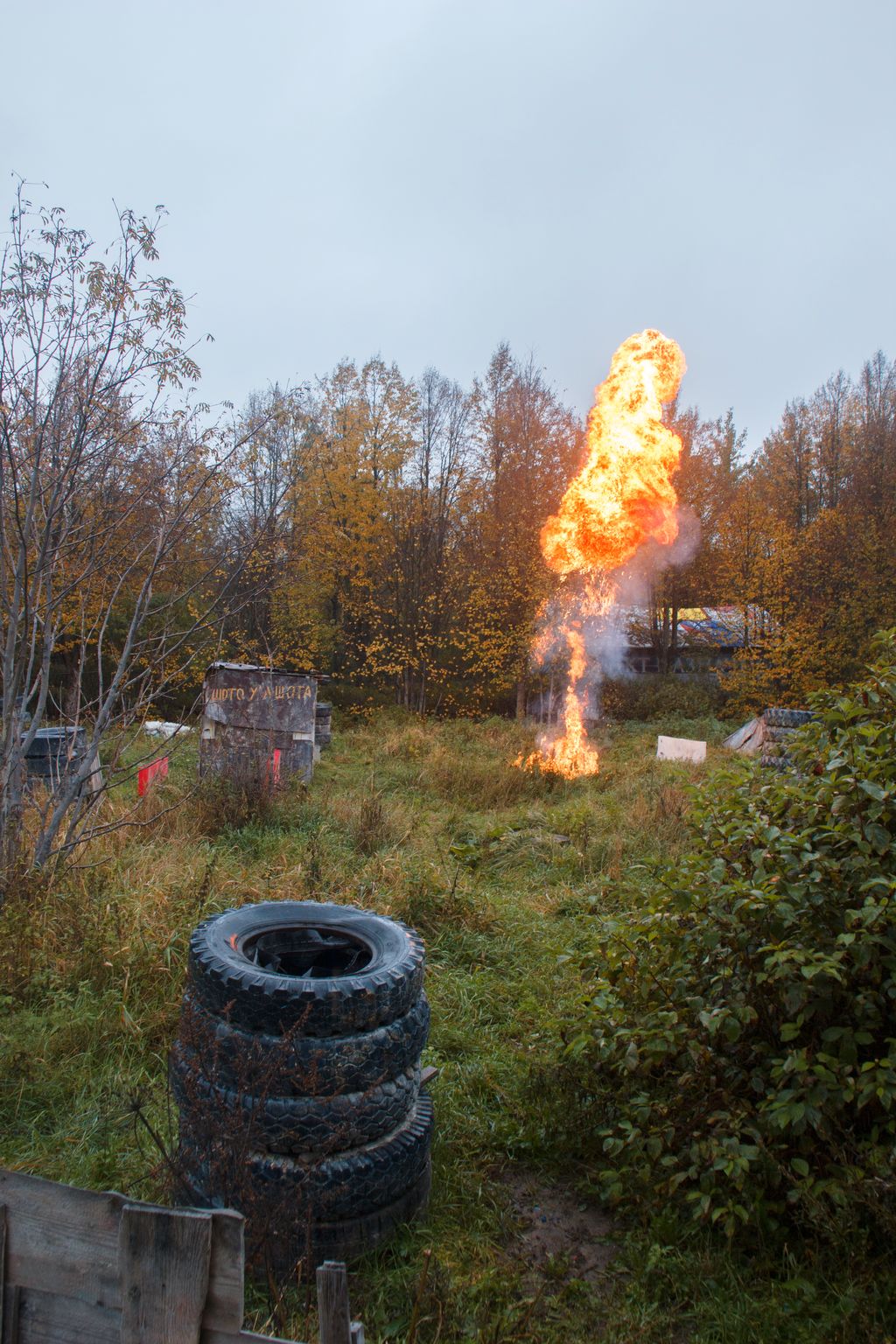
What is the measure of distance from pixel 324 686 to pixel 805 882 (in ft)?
56.6

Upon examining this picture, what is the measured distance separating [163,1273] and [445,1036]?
279 cm

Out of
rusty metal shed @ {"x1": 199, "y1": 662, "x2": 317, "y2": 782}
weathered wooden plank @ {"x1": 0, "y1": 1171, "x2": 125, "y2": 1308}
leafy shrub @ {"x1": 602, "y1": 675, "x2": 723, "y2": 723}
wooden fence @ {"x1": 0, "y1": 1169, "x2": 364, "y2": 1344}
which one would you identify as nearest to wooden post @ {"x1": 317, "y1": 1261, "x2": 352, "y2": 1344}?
wooden fence @ {"x1": 0, "y1": 1169, "x2": 364, "y2": 1344}

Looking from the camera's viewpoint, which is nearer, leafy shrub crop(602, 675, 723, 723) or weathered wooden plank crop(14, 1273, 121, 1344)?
weathered wooden plank crop(14, 1273, 121, 1344)

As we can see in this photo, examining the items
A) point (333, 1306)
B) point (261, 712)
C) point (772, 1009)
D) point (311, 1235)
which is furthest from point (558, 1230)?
point (261, 712)

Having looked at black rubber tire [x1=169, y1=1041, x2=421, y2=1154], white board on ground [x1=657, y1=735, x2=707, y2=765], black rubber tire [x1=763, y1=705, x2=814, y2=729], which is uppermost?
black rubber tire [x1=763, y1=705, x2=814, y2=729]

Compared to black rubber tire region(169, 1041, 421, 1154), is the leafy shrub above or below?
above

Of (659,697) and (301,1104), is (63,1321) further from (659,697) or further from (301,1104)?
(659,697)

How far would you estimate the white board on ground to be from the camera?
488 inches

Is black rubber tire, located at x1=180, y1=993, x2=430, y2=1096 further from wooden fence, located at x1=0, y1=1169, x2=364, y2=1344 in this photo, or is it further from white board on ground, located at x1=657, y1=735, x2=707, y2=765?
white board on ground, located at x1=657, y1=735, x2=707, y2=765

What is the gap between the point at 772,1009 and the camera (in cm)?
289

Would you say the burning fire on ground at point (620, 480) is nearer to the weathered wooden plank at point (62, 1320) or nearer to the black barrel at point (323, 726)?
the black barrel at point (323, 726)

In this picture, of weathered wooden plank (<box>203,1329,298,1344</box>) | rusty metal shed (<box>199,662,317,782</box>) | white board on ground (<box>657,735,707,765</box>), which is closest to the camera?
weathered wooden plank (<box>203,1329,298,1344</box>)

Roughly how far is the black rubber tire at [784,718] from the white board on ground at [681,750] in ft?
3.53

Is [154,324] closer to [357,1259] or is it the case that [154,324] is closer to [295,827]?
[295,827]
